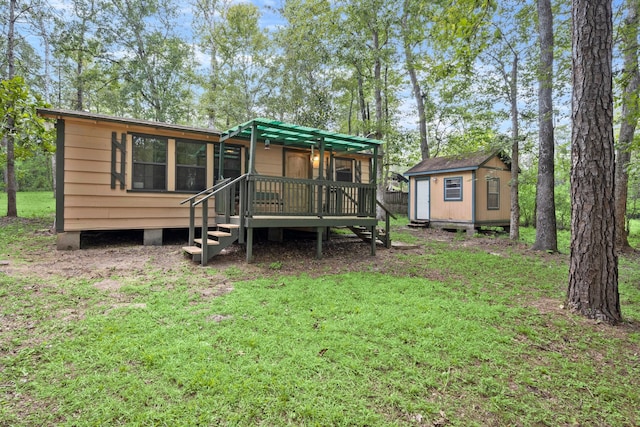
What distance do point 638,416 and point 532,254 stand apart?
654 cm

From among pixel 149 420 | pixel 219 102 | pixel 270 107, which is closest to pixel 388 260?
pixel 149 420

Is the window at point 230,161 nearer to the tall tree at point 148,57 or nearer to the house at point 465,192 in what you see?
the house at point 465,192

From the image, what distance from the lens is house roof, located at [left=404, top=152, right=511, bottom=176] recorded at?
11828mm

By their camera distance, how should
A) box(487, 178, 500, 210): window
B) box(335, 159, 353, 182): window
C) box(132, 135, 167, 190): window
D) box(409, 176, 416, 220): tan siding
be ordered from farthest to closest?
box(409, 176, 416, 220): tan siding
box(487, 178, 500, 210): window
box(335, 159, 353, 182): window
box(132, 135, 167, 190): window

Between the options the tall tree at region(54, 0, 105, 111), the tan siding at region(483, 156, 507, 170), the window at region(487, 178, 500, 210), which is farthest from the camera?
the tall tree at region(54, 0, 105, 111)

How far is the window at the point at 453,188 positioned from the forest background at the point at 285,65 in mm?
1724

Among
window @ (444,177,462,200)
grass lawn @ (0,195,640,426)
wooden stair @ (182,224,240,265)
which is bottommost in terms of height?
grass lawn @ (0,195,640,426)

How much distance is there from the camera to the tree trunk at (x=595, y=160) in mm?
3566

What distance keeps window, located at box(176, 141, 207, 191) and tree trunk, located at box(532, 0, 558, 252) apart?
27.3 feet

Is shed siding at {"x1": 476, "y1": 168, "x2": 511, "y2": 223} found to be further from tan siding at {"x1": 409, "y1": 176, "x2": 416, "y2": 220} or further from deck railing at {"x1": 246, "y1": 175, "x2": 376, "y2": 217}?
deck railing at {"x1": 246, "y1": 175, "x2": 376, "y2": 217}

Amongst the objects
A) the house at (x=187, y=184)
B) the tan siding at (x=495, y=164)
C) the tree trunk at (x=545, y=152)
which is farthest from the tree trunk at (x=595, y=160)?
the tan siding at (x=495, y=164)

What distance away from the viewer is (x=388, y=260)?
22.3 feet

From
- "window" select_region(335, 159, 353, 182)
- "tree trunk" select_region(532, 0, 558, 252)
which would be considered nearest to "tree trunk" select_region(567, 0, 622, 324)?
"tree trunk" select_region(532, 0, 558, 252)

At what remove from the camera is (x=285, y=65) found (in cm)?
1477
